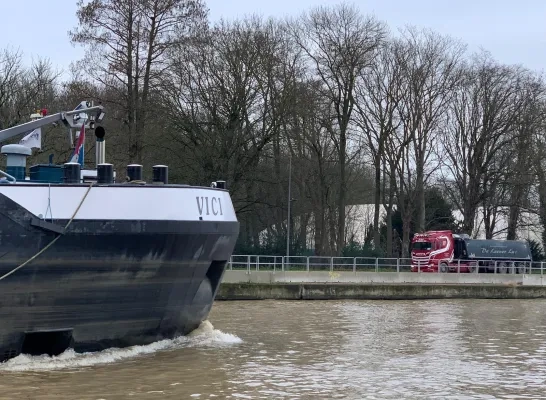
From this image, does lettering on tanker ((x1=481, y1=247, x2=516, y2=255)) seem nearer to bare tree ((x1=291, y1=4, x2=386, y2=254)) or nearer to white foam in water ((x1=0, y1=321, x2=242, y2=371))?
bare tree ((x1=291, y1=4, x2=386, y2=254))

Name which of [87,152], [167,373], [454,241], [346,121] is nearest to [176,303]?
[167,373]

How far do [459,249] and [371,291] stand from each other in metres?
16.0

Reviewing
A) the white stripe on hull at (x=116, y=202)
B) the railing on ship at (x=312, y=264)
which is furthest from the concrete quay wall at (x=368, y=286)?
the white stripe on hull at (x=116, y=202)

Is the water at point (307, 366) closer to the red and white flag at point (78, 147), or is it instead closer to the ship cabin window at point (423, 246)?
the red and white flag at point (78, 147)

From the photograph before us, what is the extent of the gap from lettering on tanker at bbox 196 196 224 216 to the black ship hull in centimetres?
20

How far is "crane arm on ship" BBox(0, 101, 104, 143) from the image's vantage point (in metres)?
15.7

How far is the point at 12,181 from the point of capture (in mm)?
14953

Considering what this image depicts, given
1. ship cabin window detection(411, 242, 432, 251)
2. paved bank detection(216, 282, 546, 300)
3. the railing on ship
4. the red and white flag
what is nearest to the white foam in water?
the red and white flag

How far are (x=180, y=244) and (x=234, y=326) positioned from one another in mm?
7223

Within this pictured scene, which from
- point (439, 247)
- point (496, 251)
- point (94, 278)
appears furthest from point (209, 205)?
point (496, 251)

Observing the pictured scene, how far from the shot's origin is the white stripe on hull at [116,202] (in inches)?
548

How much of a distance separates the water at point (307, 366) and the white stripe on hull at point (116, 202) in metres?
2.26

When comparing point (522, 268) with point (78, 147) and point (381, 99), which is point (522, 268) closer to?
point (381, 99)

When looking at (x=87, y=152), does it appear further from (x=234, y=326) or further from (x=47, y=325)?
(x=47, y=325)
